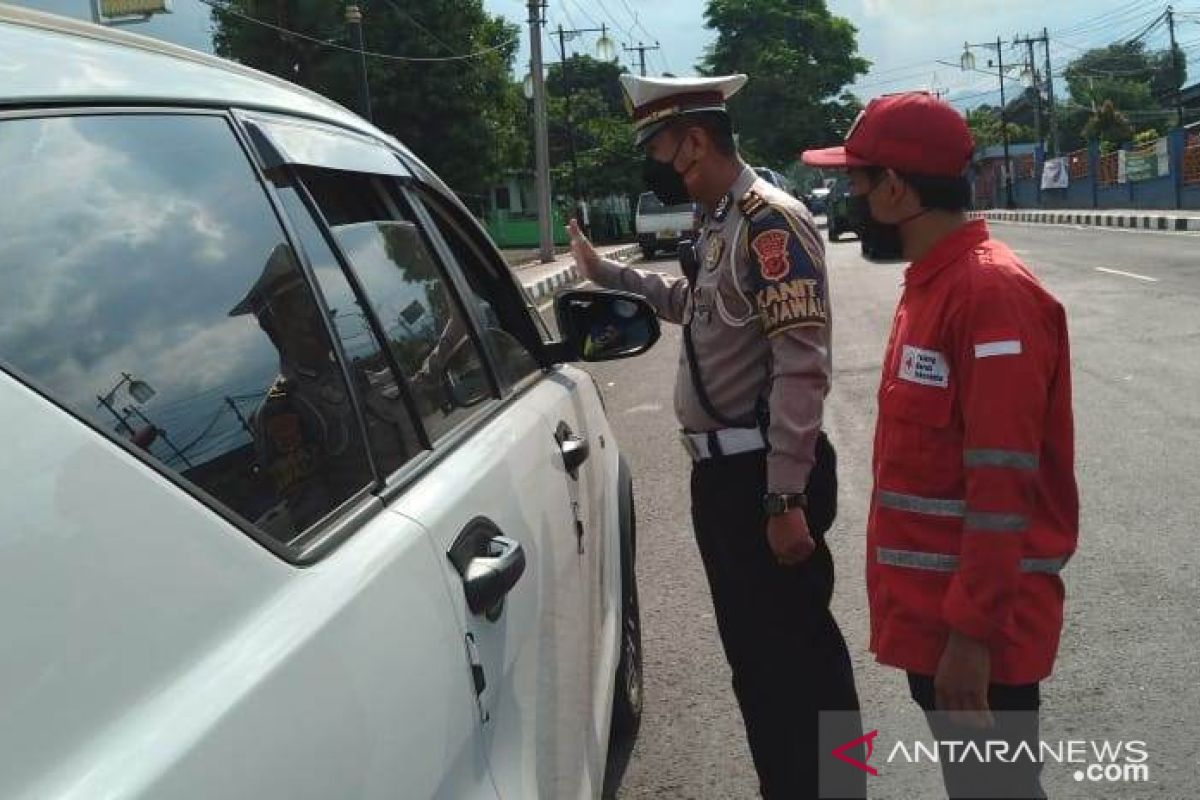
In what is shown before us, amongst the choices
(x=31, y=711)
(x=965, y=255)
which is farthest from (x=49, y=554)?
(x=965, y=255)

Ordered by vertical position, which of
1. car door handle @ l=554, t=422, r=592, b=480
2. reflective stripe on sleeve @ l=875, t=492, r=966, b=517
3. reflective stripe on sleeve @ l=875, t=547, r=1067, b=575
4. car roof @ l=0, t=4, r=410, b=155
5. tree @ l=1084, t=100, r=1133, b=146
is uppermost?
tree @ l=1084, t=100, r=1133, b=146

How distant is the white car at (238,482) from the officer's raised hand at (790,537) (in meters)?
0.50

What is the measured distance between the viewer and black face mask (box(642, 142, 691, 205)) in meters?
2.72

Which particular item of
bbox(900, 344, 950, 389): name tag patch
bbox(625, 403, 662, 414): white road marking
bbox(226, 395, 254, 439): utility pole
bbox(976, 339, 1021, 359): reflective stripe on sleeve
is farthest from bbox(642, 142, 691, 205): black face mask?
bbox(625, 403, 662, 414): white road marking

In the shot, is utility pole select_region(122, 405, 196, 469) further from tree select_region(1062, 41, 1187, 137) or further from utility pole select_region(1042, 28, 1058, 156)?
tree select_region(1062, 41, 1187, 137)

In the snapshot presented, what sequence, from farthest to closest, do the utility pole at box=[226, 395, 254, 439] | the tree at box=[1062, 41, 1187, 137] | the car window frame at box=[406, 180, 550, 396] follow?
the tree at box=[1062, 41, 1187, 137], the car window frame at box=[406, 180, 550, 396], the utility pole at box=[226, 395, 254, 439]

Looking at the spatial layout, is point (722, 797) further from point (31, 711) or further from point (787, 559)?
point (31, 711)

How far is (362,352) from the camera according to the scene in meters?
1.74

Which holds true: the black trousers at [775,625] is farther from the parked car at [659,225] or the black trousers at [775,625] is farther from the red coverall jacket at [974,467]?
the parked car at [659,225]

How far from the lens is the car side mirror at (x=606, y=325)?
3.10 metres

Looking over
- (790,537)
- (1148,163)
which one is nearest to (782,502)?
(790,537)

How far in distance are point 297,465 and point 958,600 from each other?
1081 mm

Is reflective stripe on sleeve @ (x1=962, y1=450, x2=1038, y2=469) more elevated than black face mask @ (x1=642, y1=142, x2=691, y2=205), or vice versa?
black face mask @ (x1=642, y1=142, x2=691, y2=205)

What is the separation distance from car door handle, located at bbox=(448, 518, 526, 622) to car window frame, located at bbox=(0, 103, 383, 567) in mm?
141
